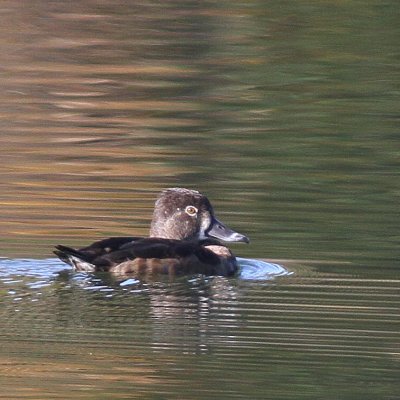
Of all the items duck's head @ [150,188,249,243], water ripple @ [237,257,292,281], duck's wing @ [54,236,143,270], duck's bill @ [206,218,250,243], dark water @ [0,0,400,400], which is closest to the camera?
dark water @ [0,0,400,400]

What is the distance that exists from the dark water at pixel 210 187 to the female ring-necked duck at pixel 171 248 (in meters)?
0.12

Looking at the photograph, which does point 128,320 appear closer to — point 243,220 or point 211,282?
point 211,282

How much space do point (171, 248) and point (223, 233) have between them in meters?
0.76

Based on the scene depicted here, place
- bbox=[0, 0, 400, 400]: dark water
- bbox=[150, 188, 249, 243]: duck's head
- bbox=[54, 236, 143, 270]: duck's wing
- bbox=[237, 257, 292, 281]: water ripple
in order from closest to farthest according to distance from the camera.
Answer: bbox=[0, 0, 400, 400]: dark water → bbox=[54, 236, 143, 270]: duck's wing → bbox=[237, 257, 292, 281]: water ripple → bbox=[150, 188, 249, 243]: duck's head

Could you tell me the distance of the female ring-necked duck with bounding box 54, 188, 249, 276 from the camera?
31.6ft

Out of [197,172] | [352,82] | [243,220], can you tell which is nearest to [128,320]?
[243,220]

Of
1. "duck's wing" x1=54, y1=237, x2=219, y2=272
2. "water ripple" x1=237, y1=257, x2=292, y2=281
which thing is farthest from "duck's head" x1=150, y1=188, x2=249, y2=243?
"duck's wing" x1=54, y1=237, x2=219, y2=272

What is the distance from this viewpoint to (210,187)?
12.7m

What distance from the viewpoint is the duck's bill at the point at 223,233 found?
1029cm

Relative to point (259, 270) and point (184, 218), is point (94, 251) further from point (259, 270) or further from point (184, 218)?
point (184, 218)

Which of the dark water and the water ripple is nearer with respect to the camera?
the dark water

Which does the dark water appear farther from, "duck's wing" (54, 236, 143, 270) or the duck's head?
the duck's head

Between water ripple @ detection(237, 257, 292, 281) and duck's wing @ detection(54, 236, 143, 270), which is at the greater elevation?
duck's wing @ detection(54, 236, 143, 270)

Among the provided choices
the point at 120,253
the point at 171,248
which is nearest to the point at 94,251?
the point at 120,253
